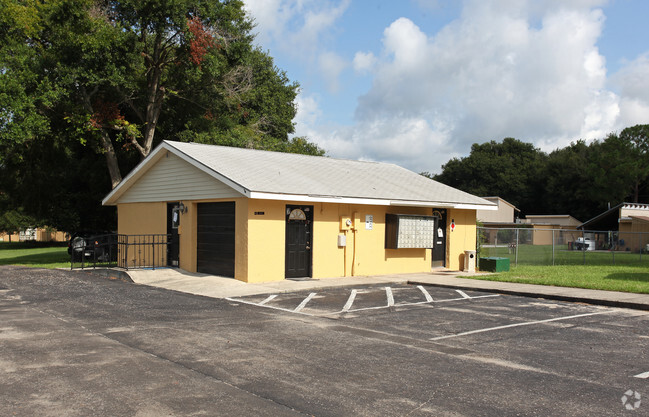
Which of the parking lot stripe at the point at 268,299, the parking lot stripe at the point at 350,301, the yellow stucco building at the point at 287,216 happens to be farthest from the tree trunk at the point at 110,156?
the parking lot stripe at the point at 350,301

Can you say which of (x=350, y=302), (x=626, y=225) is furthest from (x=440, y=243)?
(x=626, y=225)

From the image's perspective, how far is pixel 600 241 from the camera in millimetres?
44625

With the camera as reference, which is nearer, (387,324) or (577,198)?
(387,324)

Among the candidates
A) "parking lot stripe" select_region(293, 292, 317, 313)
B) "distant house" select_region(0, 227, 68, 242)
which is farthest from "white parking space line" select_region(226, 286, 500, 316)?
"distant house" select_region(0, 227, 68, 242)

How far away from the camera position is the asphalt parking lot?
5.47m

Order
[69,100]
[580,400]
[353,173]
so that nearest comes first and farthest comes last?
[580,400] → [353,173] → [69,100]

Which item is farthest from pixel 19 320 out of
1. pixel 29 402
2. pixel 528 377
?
pixel 528 377

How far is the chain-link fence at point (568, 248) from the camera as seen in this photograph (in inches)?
1020

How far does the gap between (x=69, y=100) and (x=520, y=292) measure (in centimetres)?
2141

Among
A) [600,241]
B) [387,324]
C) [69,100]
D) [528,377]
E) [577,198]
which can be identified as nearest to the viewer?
[528,377]

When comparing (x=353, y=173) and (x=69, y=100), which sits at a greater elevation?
(x=69, y=100)

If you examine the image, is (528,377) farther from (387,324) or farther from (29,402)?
(29,402)

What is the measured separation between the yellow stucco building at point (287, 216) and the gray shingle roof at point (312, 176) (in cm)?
5

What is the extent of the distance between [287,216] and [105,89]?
1525 centimetres
